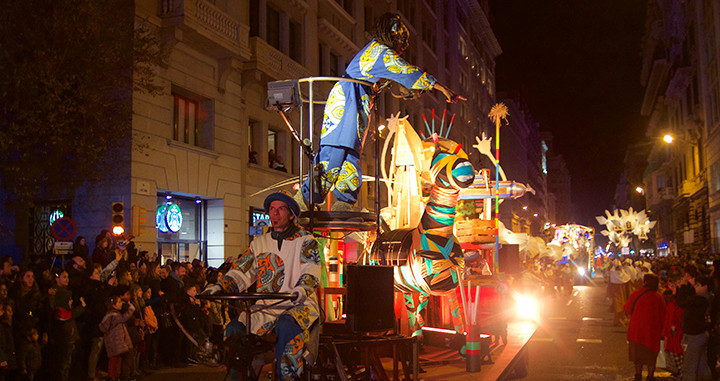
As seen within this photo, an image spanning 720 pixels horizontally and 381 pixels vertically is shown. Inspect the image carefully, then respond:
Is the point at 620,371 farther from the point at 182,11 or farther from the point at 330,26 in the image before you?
the point at 330,26

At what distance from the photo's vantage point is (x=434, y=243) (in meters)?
10.3

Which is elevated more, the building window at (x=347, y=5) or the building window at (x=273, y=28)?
the building window at (x=347, y=5)

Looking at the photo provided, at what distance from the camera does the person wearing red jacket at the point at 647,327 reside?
11.5m

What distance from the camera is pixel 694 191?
45.7m

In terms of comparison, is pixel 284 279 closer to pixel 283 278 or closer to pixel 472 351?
pixel 283 278

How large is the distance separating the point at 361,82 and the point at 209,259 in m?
12.4

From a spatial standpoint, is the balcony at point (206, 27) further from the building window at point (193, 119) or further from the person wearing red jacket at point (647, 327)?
the person wearing red jacket at point (647, 327)

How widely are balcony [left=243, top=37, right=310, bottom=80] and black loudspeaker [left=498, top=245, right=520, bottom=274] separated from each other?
891 centimetres

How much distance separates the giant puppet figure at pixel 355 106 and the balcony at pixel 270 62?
1241cm

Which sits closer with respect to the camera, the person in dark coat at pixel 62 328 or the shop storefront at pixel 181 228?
the person in dark coat at pixel 62 328

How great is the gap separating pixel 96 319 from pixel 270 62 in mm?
12066

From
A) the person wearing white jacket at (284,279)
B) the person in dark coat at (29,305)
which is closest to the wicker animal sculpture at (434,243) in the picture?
the person wearing white jacket at (284,279)

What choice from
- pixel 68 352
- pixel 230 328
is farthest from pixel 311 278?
pixel 68 352

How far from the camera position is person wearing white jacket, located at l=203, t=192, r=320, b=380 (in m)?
5.80
